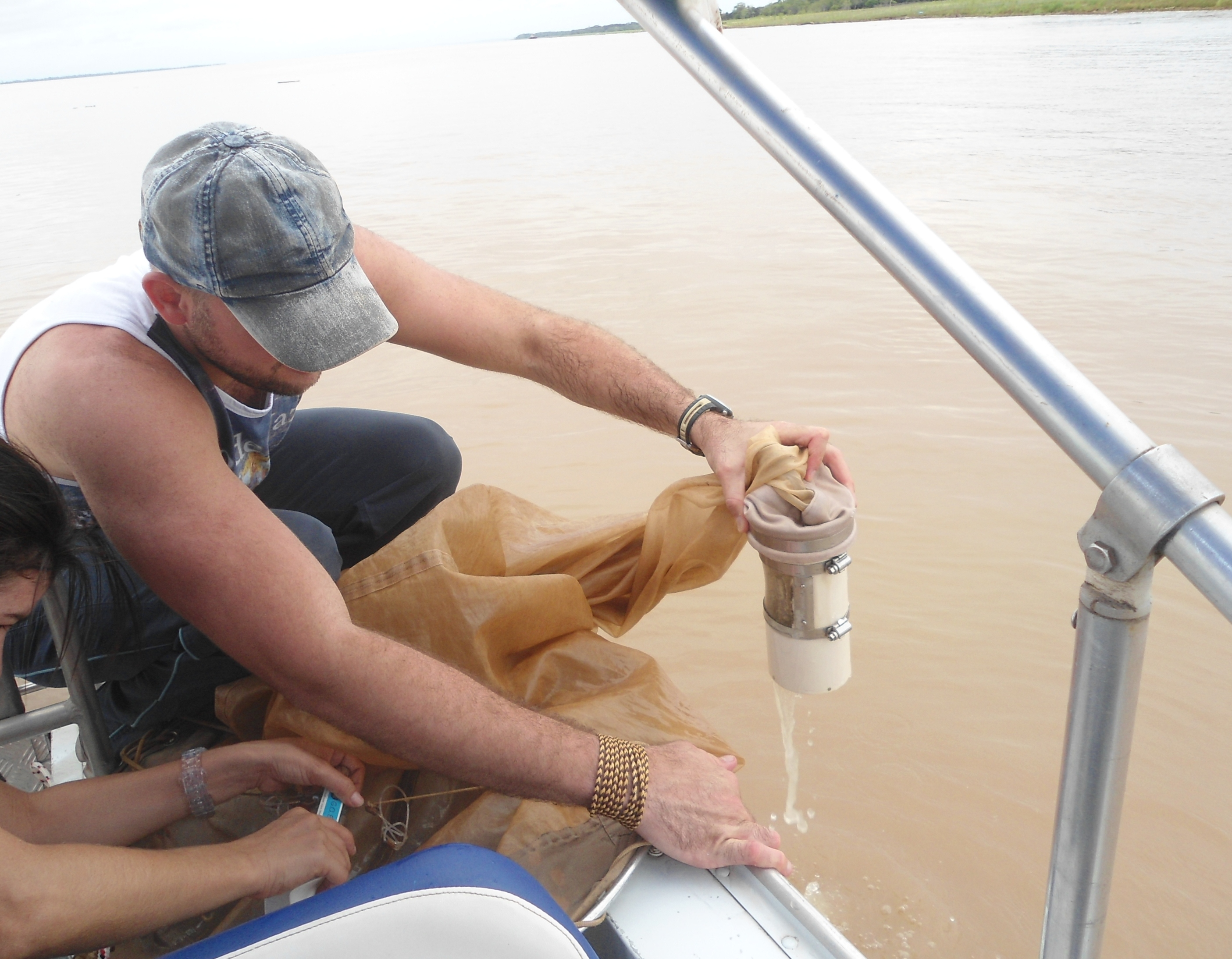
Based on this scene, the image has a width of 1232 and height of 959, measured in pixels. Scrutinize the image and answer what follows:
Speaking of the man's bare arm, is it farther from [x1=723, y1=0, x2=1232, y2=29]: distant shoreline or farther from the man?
[x1=723, y1=0, x2=1232, y2=29]: distant shoreline

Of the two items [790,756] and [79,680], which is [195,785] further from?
[790,756]

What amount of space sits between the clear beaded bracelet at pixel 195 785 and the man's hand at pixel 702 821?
72cm

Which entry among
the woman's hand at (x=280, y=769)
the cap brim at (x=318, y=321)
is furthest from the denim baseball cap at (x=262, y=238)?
the woman's hand at (x=280, y=769)

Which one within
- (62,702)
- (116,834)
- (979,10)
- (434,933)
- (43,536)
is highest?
(979,10)

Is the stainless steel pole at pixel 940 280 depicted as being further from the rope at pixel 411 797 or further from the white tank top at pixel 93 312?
the rope at pixel 411 797

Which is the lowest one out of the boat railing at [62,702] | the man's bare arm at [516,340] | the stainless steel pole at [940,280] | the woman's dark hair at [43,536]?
the boat railing at [62,702]

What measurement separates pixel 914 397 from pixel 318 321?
335cm

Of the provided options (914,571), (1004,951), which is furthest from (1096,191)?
(1004,951)

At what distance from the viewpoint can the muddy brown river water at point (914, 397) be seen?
212 centimetres

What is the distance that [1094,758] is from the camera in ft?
2.21

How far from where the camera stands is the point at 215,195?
1278 millimetres

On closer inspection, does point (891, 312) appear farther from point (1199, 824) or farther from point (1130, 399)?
point (1199, 824)

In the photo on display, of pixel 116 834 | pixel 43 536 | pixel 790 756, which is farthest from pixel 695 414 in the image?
pixel 116 834

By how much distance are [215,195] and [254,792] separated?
3.17ft
